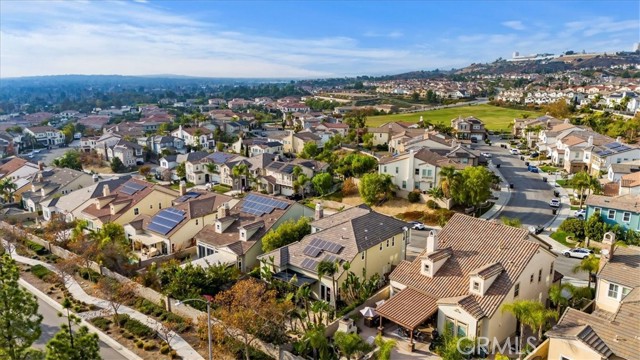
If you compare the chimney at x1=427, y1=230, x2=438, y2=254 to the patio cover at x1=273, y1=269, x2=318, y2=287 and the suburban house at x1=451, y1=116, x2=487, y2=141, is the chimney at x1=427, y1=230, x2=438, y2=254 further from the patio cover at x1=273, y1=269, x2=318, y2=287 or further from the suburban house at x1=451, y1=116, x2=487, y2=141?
the suburban house at x1=451, y1=116, x2=487, y2=141

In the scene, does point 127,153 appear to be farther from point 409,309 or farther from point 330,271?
point 409,309

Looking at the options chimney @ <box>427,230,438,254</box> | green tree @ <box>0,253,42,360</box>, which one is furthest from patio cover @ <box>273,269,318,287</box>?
green tree @ <box>0,253,42,360</box>

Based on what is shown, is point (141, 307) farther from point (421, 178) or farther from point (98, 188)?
point (421, 178)

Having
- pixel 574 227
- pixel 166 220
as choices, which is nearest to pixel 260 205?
pixel 166 220

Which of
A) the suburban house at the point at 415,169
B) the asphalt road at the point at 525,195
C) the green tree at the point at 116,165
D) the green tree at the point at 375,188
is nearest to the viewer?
the asphalt road at the point at 525,195

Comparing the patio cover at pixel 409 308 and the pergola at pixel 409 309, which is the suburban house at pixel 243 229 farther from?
the patio cover at pixel 409 308

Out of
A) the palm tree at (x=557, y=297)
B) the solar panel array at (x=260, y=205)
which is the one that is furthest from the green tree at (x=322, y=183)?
the palm tree at (x=557, y=297)
